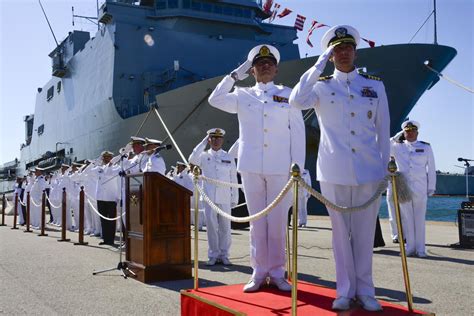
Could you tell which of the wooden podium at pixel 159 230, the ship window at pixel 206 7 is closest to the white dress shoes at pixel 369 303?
the wooden podium at pixel 159 230

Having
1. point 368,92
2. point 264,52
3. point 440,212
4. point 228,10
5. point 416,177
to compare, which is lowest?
point 440,212

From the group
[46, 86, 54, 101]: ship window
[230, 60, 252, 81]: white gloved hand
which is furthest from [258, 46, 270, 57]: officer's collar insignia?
[46, 86, 54, 101]: ship window

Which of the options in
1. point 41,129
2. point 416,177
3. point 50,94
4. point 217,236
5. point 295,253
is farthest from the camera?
point 41,129

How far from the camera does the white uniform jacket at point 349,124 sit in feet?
8.86

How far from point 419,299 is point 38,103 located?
31.5m

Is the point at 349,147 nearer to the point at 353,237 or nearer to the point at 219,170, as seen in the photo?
the point at 353,237

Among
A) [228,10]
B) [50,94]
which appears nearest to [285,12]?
[228,10]

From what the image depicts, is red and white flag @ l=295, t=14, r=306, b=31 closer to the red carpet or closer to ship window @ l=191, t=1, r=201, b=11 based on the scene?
ship window @ l=191, t=1, r=201, b=11

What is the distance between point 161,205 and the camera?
468cm

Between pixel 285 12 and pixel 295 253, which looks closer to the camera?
pixel 295 253

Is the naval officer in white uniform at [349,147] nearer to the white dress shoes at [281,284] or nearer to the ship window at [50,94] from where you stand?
the white dress shoes at [281,284]

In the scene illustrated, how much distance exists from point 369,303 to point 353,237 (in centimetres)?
38

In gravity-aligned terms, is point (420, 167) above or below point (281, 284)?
above

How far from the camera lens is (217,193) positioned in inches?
236
